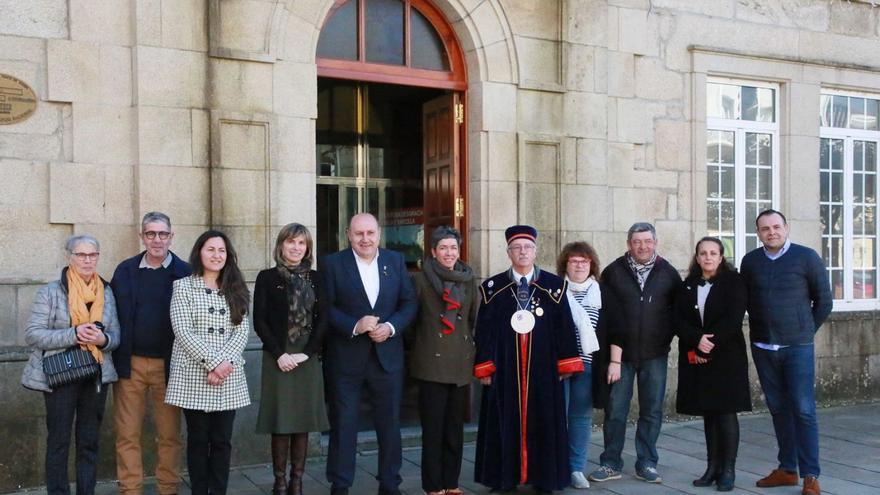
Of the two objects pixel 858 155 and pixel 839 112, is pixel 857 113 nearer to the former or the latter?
pixel 839 112

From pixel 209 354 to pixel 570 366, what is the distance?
2.29 metres

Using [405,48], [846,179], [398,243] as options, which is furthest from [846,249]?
[405,48]

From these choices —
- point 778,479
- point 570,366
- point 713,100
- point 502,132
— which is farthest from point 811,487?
point 713,100

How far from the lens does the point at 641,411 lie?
6.95 metres

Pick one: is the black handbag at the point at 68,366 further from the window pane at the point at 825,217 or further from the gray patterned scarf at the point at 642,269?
the window pane at the point at 825,217

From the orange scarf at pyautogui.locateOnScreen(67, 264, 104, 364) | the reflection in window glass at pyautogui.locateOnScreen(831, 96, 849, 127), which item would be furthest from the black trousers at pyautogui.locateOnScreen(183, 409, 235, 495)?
the reflection in window glass at pyautogui.locateOnScreen(831, 96, 849, 127)

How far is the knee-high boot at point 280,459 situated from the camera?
6117mm

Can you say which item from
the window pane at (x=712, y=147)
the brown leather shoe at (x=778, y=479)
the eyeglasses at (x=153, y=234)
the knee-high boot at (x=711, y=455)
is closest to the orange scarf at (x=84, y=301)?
the eyeglasses at (x=153, y=234)

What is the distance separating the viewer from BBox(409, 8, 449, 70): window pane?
823 cm

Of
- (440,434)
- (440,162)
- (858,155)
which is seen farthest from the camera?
(858,155)

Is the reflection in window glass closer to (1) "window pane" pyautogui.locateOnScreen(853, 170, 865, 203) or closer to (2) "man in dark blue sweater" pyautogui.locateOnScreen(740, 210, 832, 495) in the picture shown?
(1) "window pane" pyautogui.locateOnScreen(853, 170, 865, 203)

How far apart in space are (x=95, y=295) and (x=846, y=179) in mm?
8011

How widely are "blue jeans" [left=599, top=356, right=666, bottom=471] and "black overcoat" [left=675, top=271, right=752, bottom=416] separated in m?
0.29

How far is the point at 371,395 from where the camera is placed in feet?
20.6
